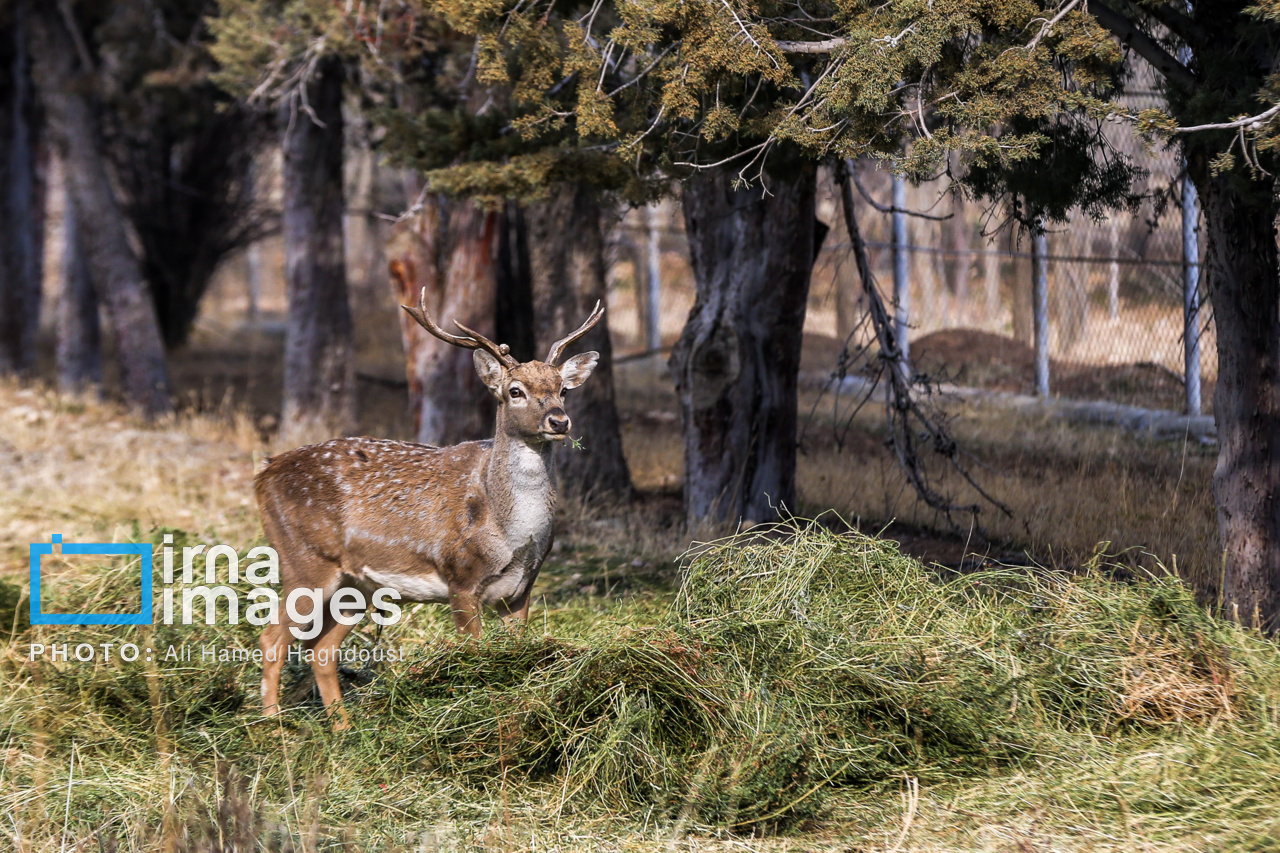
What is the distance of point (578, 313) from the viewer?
1166 centimetres

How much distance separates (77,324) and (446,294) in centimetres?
840

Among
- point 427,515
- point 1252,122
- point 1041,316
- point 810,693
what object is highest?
point 1252,122

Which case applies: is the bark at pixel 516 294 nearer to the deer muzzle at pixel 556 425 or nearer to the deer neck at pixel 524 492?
the deer neck at pixel 524 492

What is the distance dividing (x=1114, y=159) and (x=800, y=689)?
12.1 ft

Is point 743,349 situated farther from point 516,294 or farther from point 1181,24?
point 516,294

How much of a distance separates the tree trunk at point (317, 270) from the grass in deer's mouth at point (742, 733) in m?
8.67

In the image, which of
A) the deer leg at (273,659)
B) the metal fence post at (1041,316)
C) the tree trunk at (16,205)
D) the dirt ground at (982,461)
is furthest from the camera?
the tree trunk at (16,205)

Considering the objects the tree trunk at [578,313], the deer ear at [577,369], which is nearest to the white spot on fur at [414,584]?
the deer ear at [577,369]

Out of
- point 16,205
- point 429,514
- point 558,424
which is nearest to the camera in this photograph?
point 558,424

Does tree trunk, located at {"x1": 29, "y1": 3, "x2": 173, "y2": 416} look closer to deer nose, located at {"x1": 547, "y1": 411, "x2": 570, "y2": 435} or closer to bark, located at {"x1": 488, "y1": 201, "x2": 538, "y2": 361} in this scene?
bark, located at {"x1": 488, "y1": 201, "x2": 538, "y2": 361}

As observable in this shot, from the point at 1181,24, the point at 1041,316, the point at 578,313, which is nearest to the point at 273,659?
the point at 1181,24

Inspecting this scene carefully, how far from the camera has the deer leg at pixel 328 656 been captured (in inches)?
233

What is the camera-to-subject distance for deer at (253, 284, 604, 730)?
5656 millimetres

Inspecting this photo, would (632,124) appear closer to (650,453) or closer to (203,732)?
(203,732)
